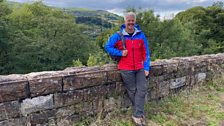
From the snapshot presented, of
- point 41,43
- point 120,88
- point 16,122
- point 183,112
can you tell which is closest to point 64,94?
point 16,122

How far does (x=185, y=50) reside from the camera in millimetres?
26891

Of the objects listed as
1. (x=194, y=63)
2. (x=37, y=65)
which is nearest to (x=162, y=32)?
(x=37, y=65)

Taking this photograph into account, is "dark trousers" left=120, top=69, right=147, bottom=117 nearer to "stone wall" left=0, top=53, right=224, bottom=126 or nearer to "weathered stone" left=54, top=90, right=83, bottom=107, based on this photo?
"stone wall" left=0, top=53, right=224, bottom=126

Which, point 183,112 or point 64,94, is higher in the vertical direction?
point 64,94

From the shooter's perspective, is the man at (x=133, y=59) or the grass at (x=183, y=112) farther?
the grass at (x=183, y=112)

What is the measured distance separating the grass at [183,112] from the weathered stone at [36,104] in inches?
27.7

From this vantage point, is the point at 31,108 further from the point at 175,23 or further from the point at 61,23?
the point at 61,23

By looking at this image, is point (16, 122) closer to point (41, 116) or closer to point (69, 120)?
point (41, 116)

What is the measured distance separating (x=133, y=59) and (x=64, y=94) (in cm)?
111

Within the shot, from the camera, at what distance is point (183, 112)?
4.52m

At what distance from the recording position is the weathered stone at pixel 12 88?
299 cm

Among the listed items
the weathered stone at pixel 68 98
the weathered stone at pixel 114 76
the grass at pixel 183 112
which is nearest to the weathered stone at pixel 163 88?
the grass at pixel 183 112

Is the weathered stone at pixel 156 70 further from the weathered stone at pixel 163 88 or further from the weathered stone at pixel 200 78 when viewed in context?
the weathered stone at pixel 200 78

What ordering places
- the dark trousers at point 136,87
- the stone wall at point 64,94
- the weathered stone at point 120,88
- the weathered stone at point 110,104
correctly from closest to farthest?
the stone wall at point 64,94
the dark trousers at point 136,87
the weathered stone at point 110,104
the weathered stone at point 120,88
